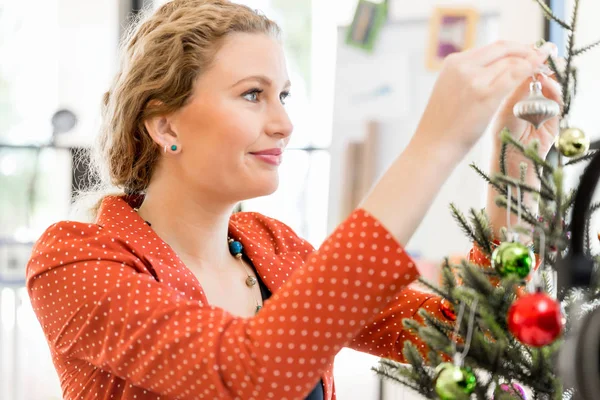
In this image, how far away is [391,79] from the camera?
97.0 inches

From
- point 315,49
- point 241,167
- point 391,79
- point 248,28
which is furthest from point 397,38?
point 241,167

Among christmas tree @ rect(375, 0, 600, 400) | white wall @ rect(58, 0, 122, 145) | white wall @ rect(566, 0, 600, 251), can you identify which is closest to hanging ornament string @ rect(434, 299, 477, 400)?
christmas tree @ rect(375, 0, 600, 400)

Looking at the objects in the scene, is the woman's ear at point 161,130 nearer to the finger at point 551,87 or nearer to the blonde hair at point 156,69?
the blonde hair at point 156,69

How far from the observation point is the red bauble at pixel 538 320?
Answer: 68 centimetres

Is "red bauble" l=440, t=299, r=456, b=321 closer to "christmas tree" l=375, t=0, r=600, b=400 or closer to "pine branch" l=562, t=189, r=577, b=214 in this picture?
"christmas tree" l=375, t=0, r=600, b=400

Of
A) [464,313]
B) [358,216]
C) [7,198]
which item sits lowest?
[7,198]

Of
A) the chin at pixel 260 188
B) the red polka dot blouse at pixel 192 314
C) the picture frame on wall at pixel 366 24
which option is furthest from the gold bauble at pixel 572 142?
the picture frame on wall at pixel 366 24

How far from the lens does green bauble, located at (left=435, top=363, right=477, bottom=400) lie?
0.76m

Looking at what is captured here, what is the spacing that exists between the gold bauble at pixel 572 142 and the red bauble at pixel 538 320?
0.22 m

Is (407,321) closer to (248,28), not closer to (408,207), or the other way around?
(408,207)

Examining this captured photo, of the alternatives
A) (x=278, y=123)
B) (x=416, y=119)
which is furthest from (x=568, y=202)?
(x=416, y=119)

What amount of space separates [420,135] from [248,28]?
0.60 metres

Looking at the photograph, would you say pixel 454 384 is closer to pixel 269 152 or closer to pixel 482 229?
pixel 482 229

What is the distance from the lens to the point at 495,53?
0.85m
